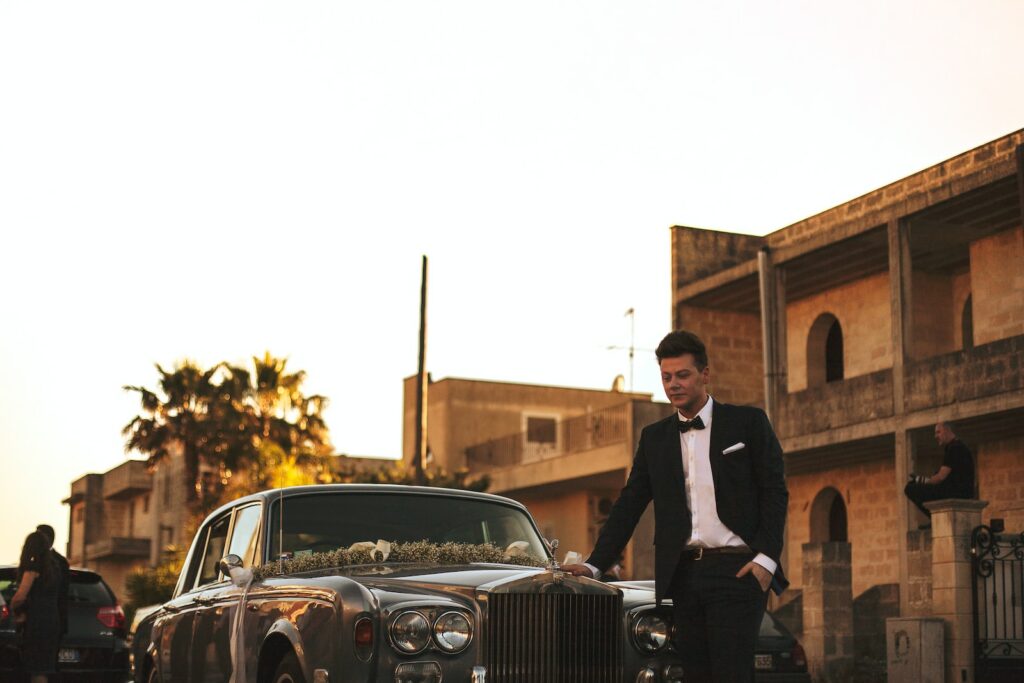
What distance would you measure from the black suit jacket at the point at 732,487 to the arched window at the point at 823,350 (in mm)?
24549

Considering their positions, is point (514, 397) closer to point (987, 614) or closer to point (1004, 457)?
point (1004, 457)

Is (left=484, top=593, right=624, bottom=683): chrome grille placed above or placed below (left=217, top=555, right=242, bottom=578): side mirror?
below

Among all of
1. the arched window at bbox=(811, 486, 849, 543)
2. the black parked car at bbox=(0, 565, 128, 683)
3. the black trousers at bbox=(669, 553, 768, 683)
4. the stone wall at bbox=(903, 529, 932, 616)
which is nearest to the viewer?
the black trousers at bbox=(669, 553, 768, 683)

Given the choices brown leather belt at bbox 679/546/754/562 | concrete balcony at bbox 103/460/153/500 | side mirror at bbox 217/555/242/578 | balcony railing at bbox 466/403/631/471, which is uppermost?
concrete balcony at bbox 103/460/153/500

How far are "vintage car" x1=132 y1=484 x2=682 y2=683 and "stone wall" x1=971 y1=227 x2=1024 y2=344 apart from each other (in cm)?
1860

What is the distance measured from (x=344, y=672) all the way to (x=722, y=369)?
995 inches

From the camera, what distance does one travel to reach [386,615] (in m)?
6.77

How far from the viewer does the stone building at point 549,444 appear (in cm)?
3209

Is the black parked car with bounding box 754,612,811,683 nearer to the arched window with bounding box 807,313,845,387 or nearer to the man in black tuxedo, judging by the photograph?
the man in black tuxedo

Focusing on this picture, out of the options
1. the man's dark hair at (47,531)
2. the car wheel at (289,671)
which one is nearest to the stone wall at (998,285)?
the man's dark hair at (47,531)

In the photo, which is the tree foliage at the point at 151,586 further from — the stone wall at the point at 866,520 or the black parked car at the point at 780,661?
the black parked car at the point at 780,661

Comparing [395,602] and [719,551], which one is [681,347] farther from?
[395,602]

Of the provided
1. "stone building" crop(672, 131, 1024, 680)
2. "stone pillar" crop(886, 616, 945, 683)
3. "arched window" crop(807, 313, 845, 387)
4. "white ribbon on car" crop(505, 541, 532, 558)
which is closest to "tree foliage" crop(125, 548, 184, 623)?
"stone building" crop(672, 131, 1024, 680)

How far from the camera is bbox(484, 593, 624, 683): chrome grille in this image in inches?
267
